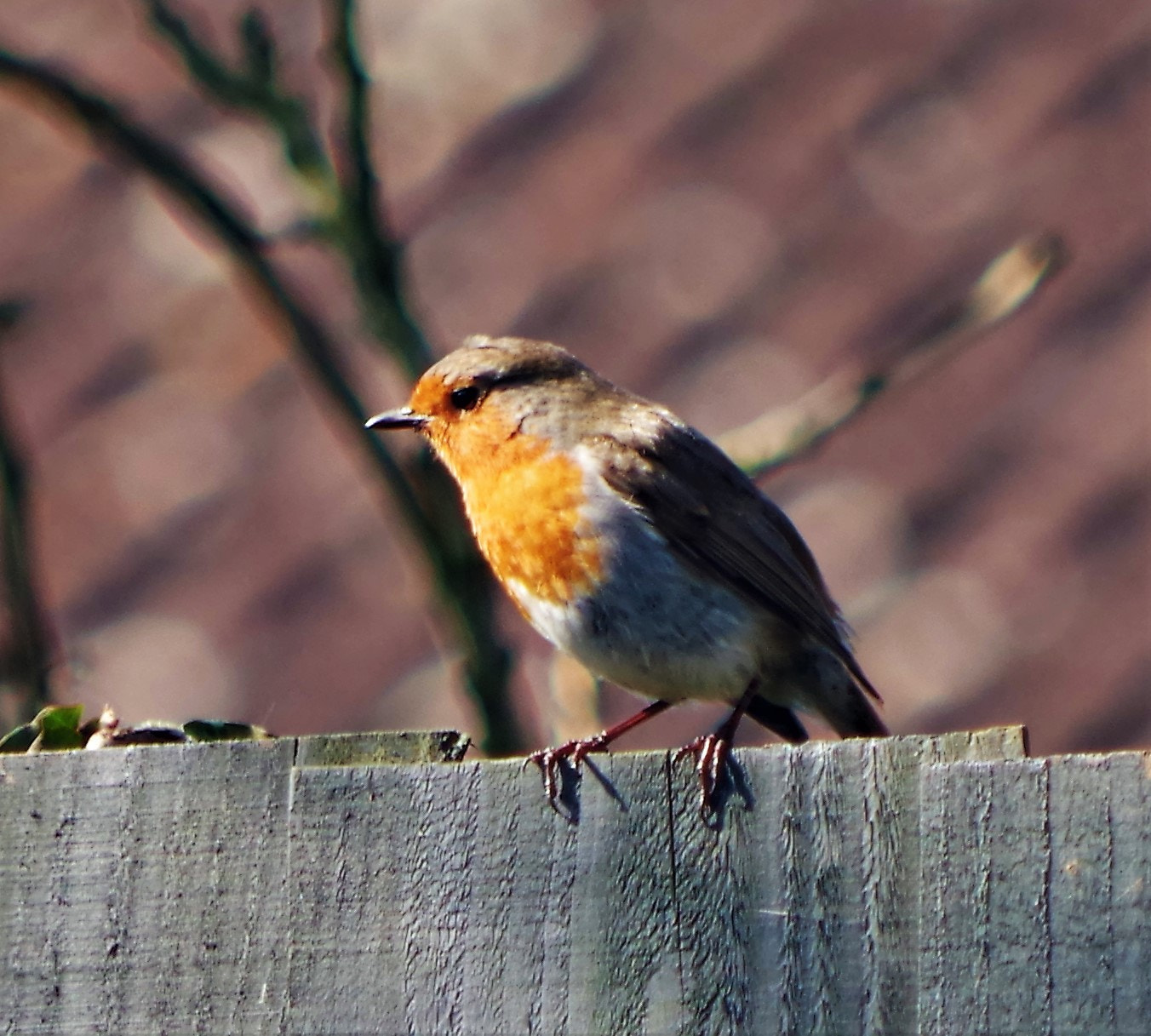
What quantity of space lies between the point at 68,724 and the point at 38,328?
362cm

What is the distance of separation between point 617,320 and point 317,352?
A: 1633mm

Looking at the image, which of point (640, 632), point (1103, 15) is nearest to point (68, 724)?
point (640, 632)

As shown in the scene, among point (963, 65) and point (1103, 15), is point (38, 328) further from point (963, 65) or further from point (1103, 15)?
point (1103, 15)

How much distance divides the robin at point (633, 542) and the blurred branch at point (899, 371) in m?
0.10

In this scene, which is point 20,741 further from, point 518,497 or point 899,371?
point 899,371

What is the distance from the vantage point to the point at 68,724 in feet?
8.30

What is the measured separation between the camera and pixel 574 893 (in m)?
2.14

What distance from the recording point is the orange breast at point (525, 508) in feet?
12.0

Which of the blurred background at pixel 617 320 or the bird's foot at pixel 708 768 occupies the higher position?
the blurred background at pixel 617 320

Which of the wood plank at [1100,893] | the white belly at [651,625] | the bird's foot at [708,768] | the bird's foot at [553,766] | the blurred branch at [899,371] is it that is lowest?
the wood plank at [1100,893]

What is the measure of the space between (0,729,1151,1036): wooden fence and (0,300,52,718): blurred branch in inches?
57.6

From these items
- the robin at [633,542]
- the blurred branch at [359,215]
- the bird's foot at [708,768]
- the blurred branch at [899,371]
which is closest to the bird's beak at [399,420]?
the robin at [633,542]

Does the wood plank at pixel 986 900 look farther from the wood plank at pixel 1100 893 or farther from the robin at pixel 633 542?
the robin at pixel 633 542

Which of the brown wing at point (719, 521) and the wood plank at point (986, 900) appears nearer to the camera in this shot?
the wood plank at point (986, 900)
